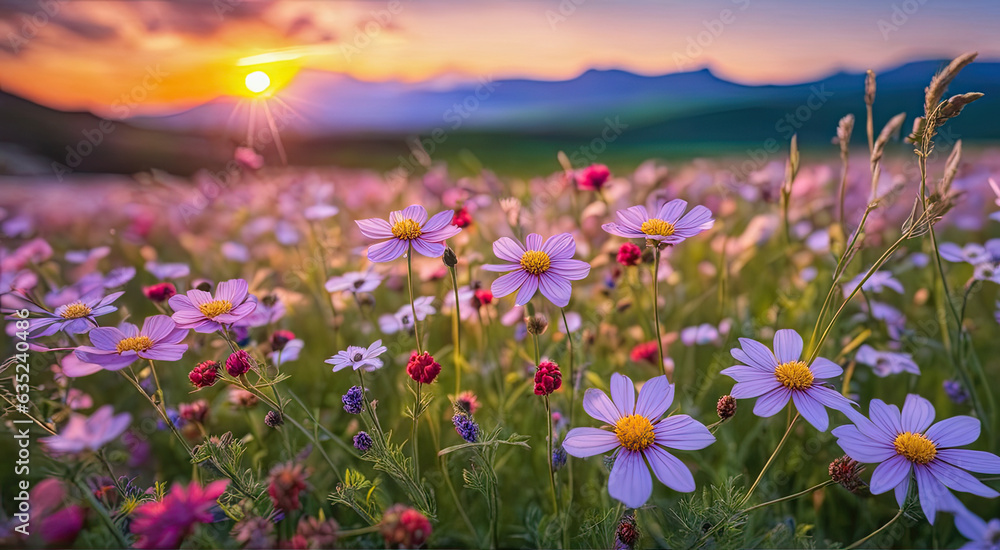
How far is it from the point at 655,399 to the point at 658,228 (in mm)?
269

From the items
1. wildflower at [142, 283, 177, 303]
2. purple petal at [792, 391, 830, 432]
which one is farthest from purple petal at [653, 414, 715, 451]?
wildflower at [142, 283, 177, 303]

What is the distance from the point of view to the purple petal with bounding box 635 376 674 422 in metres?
0.75

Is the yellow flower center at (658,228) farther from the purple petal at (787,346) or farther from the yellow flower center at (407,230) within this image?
the yellow flower center at (407,230)

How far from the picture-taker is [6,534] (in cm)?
79

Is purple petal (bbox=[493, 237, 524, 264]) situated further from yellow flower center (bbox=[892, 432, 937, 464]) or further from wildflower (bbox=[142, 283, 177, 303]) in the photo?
wildflower (bbox=[142, 283, 177, 303])

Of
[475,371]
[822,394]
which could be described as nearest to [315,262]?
[475,371]

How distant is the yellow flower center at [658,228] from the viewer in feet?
2.71

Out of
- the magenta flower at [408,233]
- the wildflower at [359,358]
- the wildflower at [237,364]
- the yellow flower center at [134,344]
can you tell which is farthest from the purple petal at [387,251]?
the yellow flower center at [134,344]

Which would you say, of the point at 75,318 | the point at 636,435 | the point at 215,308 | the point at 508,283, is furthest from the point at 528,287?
the point at 75,318

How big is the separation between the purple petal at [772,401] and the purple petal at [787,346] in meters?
0.05

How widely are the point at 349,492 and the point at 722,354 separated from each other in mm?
1036

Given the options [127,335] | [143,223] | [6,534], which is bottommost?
[6,534]

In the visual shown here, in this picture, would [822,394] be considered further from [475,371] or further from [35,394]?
[35,394]

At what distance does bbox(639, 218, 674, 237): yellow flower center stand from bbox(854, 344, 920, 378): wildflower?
69cm
